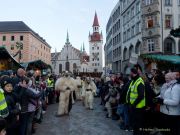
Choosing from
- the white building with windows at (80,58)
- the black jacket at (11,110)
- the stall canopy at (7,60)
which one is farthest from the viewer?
the white building with windows at (80,58)

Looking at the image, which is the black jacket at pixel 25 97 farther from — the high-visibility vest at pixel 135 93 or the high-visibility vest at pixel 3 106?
the high-visibility vest at pixel 135 93

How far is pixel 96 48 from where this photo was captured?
415ft

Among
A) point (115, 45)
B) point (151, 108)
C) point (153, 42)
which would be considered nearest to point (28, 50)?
point (115, 45)

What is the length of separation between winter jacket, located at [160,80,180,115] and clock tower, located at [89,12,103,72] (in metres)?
114

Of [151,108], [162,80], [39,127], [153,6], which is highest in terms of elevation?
[153,6]

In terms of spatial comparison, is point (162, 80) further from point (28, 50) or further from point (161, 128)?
point (28, 50)

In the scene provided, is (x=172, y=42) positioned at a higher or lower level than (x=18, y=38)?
lower

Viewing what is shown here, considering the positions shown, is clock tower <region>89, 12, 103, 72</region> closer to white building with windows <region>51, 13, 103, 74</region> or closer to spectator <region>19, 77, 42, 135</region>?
white building with windows <region>51, 13, 103, 74</region>

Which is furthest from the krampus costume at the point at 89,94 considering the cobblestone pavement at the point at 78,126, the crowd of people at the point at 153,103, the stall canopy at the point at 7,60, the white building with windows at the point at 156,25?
the white building with windows at the point at 156,25

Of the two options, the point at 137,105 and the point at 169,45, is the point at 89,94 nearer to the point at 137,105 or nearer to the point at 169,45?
the point at 137,105

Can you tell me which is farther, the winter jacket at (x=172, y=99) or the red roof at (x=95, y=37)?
the red roof at (x=95, y=37)

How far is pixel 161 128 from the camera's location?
26.2ft

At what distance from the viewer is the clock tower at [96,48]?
399ft

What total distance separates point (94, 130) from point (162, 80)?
9.86 ft
